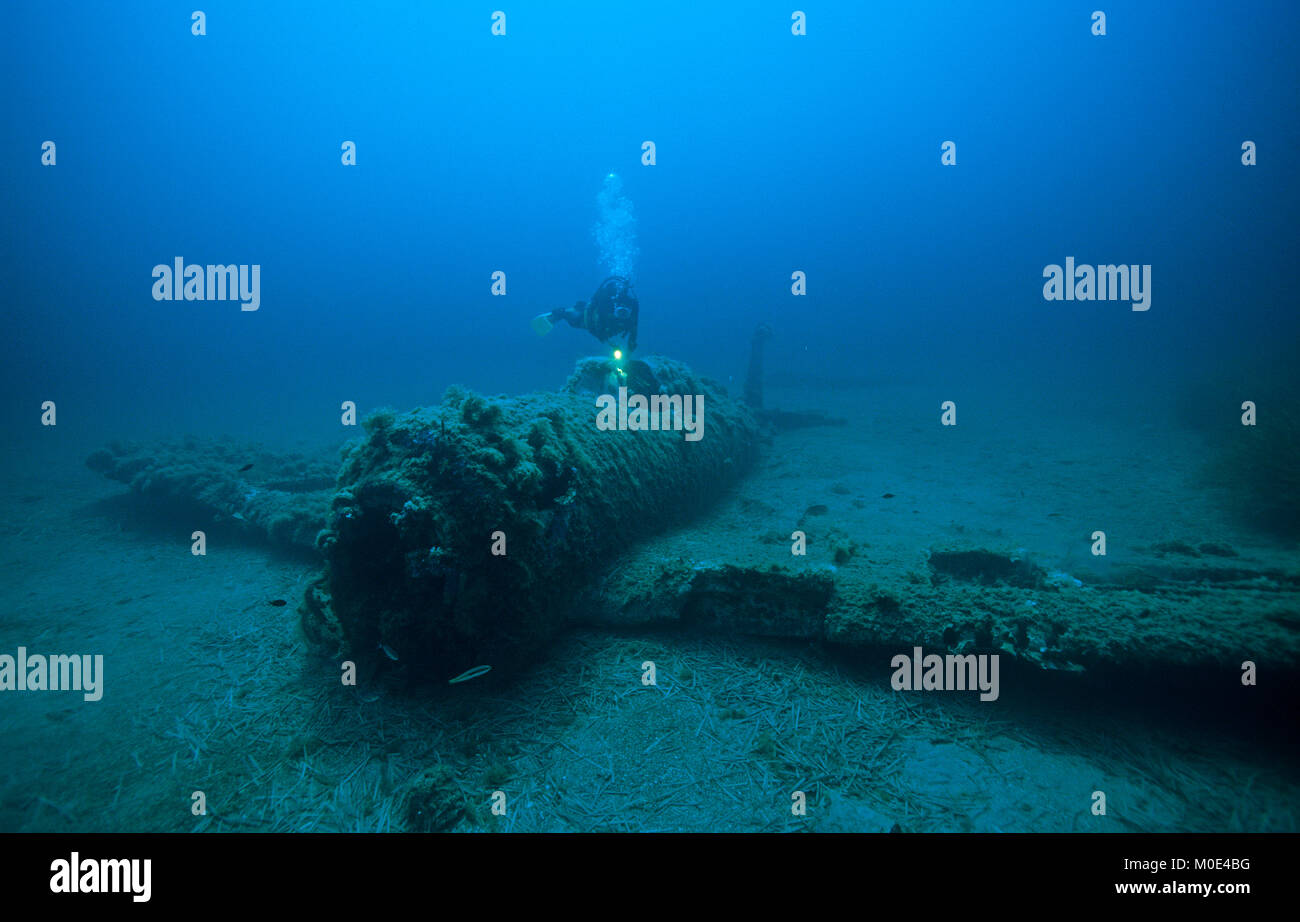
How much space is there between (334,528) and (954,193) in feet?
661

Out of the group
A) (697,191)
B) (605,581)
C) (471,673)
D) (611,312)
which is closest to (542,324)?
(611,312)

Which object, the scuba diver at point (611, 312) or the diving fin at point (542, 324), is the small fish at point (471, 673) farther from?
the diving fin at point (542, 324)

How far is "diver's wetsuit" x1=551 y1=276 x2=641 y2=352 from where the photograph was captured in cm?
1127

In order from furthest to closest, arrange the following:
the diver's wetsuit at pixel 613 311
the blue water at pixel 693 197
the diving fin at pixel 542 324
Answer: the blue water at pixel 693 197 → the diving fin at pixel 542 324 → the diver's wetsuit at pixel 613 311

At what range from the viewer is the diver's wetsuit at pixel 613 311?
37.0 feet

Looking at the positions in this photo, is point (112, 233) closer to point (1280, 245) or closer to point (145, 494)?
→ point (145, 494)

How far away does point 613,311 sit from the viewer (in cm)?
1132

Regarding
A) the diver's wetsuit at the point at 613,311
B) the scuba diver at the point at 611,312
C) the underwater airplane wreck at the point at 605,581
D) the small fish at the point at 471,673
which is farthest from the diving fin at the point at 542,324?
the small fish at the point at 471,673

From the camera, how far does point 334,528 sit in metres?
3.87

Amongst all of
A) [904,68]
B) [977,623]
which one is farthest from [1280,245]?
[977,623]

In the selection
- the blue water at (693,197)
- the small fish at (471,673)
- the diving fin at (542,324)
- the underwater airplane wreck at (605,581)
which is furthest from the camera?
the blue water at (693,197)

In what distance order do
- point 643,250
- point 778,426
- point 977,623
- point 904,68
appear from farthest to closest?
point 643,250
point 904,68
point 778,426
point 977,623

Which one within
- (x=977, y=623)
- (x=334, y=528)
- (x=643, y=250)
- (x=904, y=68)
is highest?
(x=904, y=68)

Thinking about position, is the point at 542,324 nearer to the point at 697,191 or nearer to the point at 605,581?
the point at 605,581
